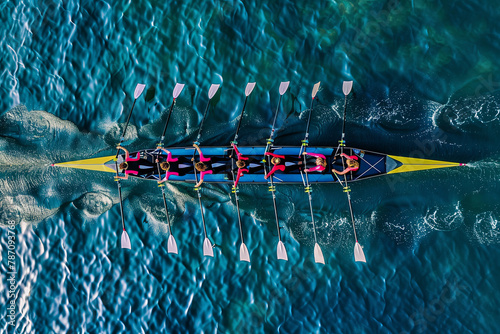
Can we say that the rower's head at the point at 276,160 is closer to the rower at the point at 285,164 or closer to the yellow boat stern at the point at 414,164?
the rower at the point at 285,164

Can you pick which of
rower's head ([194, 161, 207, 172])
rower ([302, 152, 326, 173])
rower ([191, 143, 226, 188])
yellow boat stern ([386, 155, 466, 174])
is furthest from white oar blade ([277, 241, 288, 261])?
yellow boat stern ([386, 155, 466, 174])

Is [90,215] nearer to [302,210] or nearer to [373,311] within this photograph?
[302,210]

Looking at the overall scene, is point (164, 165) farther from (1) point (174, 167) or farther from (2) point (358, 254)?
(2) point (358, 254)

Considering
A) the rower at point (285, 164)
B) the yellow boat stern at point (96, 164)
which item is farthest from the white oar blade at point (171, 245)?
the rower at point (285, 164)

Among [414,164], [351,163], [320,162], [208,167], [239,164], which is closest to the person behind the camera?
[351,163]

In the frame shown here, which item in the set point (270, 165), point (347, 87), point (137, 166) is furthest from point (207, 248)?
point (347, 87)

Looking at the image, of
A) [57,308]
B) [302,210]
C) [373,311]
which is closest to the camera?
[373,311]

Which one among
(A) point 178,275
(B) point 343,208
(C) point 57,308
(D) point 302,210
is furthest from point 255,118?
(C) point 57,308
